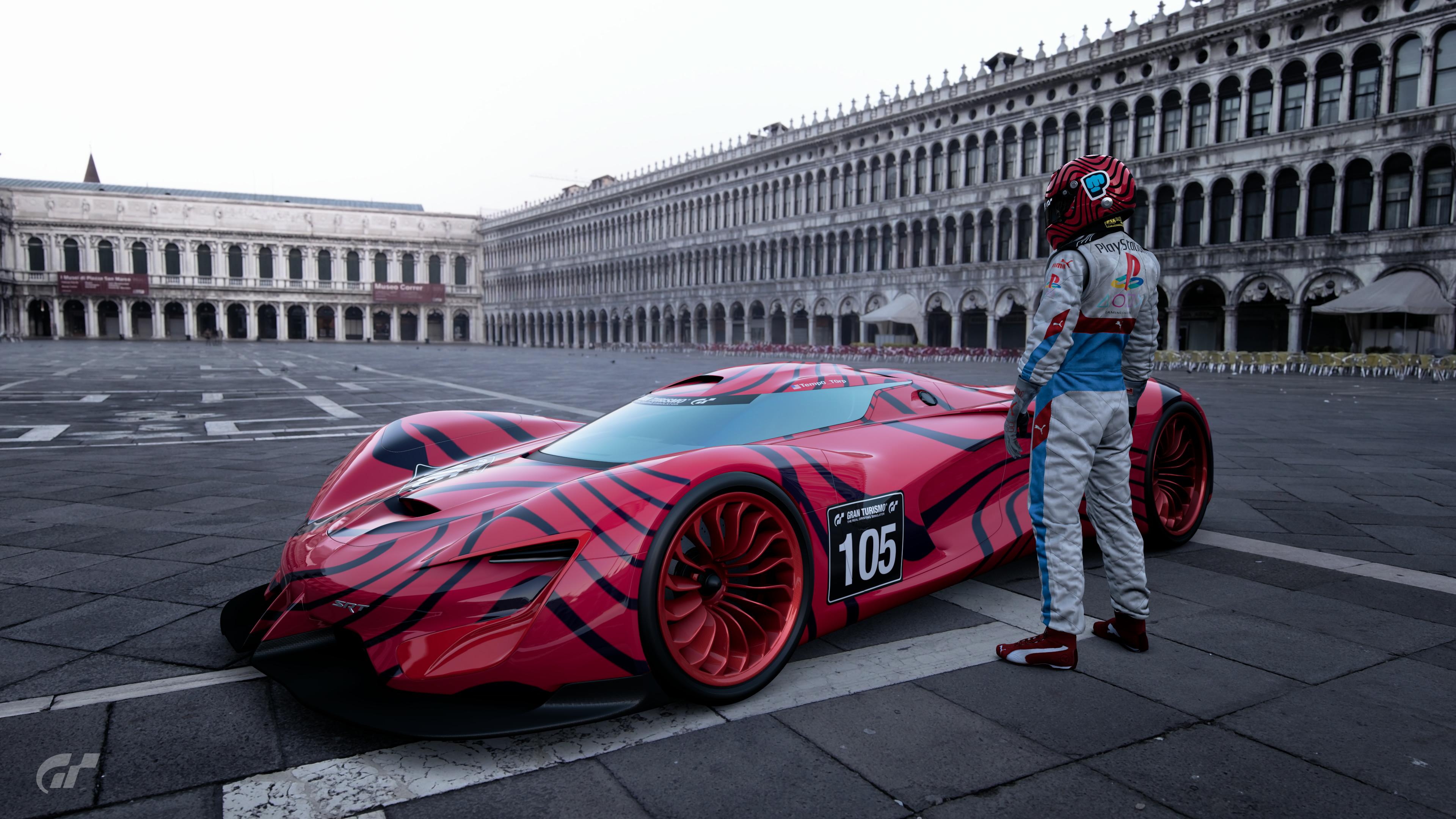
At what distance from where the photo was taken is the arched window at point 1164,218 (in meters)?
36.3

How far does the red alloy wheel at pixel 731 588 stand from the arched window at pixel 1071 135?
4137 cm

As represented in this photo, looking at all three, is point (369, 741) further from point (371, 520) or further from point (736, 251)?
point (736, 251)

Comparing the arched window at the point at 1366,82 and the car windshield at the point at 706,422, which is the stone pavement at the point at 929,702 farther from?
the arched window at the point at 1366,82

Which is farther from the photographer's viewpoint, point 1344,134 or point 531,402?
point 1344,134

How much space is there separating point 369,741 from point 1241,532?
15.4ft

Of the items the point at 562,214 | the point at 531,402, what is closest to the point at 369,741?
the point at 531,402

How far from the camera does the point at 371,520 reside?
2783mm

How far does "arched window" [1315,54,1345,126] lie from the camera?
101ft

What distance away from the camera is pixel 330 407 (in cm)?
1293

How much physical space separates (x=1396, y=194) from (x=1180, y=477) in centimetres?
3318

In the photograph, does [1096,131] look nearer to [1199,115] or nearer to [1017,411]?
[1199,115]

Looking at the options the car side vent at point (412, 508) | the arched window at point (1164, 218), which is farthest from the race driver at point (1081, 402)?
the arched window at point (1164, 218)

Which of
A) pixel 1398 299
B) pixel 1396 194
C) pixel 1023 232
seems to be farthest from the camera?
pixel 1023 232

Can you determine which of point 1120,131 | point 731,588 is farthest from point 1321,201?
point 731,588
